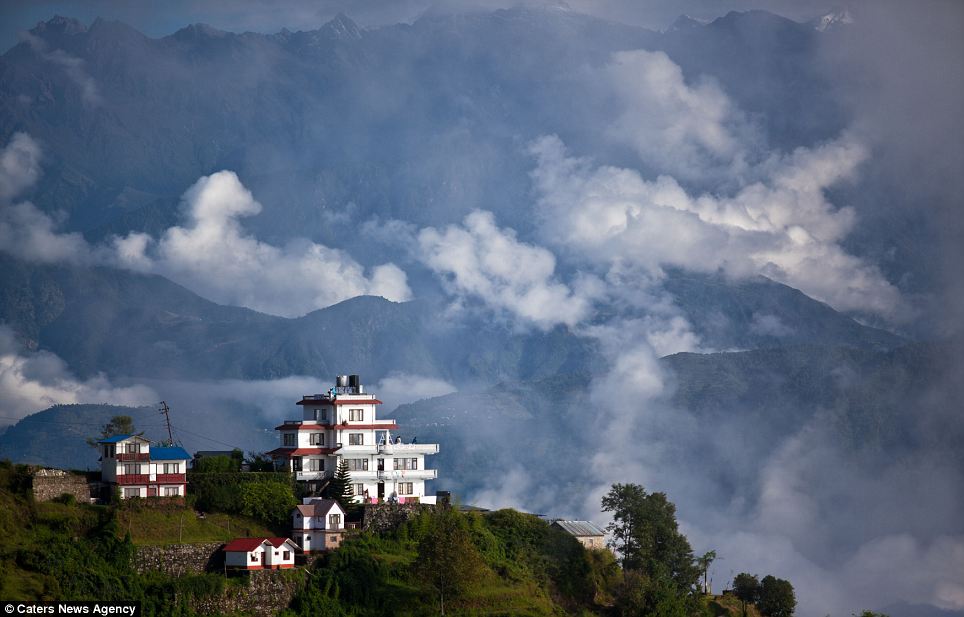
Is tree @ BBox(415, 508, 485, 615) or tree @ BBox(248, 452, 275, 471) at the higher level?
tree @ BBox(248, 452, 275, 471)

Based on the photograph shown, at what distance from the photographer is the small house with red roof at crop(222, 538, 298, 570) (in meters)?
92.1

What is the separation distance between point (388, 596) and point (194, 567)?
45.0 ft

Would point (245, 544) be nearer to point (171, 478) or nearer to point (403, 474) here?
point (171, 478)

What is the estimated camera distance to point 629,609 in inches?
4158

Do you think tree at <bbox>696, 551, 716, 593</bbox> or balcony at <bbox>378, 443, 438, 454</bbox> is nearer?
balcony at <bbox>378, 443, 438, 454</bbox>

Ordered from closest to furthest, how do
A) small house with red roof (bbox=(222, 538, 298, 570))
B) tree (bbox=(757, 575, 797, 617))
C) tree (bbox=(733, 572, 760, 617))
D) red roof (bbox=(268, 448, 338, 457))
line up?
small house with red roof (bbox=(222, 538, 298, 570)) → red roof (bbox=(268, 448, 338, 457)) → tree (bbox=(757, 575, 797, 617)) → tree (bbox=(733, 572, 760, 617))

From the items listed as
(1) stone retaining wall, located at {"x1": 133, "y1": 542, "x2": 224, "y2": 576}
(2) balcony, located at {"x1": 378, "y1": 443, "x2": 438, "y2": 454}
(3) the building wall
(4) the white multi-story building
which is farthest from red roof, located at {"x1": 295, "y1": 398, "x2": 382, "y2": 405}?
(3) the building wall

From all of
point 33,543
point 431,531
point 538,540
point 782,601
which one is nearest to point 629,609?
point 538,540

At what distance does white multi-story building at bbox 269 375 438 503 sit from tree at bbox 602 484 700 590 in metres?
16.4

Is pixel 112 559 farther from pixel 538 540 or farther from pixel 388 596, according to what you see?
pixel 538 540

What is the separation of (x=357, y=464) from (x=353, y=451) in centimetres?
108

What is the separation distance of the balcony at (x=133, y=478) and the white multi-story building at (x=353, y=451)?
13.5 m

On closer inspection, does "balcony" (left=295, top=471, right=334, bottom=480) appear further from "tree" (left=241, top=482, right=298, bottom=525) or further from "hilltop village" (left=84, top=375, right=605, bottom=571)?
"tree" (left=241, top=482, right=298, bottom=525)

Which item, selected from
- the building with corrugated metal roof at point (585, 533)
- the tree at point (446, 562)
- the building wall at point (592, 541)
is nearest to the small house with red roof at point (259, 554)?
the tree at point (446, 562)
